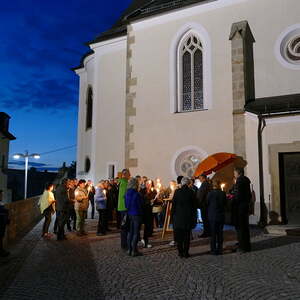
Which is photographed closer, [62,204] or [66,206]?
[62,204]

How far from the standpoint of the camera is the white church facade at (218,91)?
12930 millimetres

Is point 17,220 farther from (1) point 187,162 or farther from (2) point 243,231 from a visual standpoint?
(2) point 243,231

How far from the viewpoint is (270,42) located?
559 inches

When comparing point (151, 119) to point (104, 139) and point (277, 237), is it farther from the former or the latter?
point (277, 237)

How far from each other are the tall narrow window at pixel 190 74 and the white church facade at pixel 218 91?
0.04 meters

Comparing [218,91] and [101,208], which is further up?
[218,91]

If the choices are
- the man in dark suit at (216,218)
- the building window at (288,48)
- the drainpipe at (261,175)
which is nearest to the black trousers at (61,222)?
the man in dark suit at (216,218)

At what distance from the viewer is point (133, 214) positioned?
27.7 ft

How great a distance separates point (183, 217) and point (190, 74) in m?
9.09

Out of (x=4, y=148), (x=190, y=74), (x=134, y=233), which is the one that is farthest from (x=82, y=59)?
(x=4, y=148)

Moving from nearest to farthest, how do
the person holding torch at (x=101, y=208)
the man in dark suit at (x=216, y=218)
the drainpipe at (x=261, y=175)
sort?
A: the man in dark suit at (x=216, y=218), the person holding torch at (x=101, y=208), the drainpipe at (x=261, y=175)

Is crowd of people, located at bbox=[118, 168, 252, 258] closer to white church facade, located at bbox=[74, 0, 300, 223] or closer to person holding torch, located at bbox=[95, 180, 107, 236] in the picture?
person holding torch, located at bbox=[95, 180, 107, 236]

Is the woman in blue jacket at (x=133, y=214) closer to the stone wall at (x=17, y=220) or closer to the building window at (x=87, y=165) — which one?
the stone wall at (x=17, y=220)

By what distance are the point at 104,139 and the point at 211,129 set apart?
672cm
